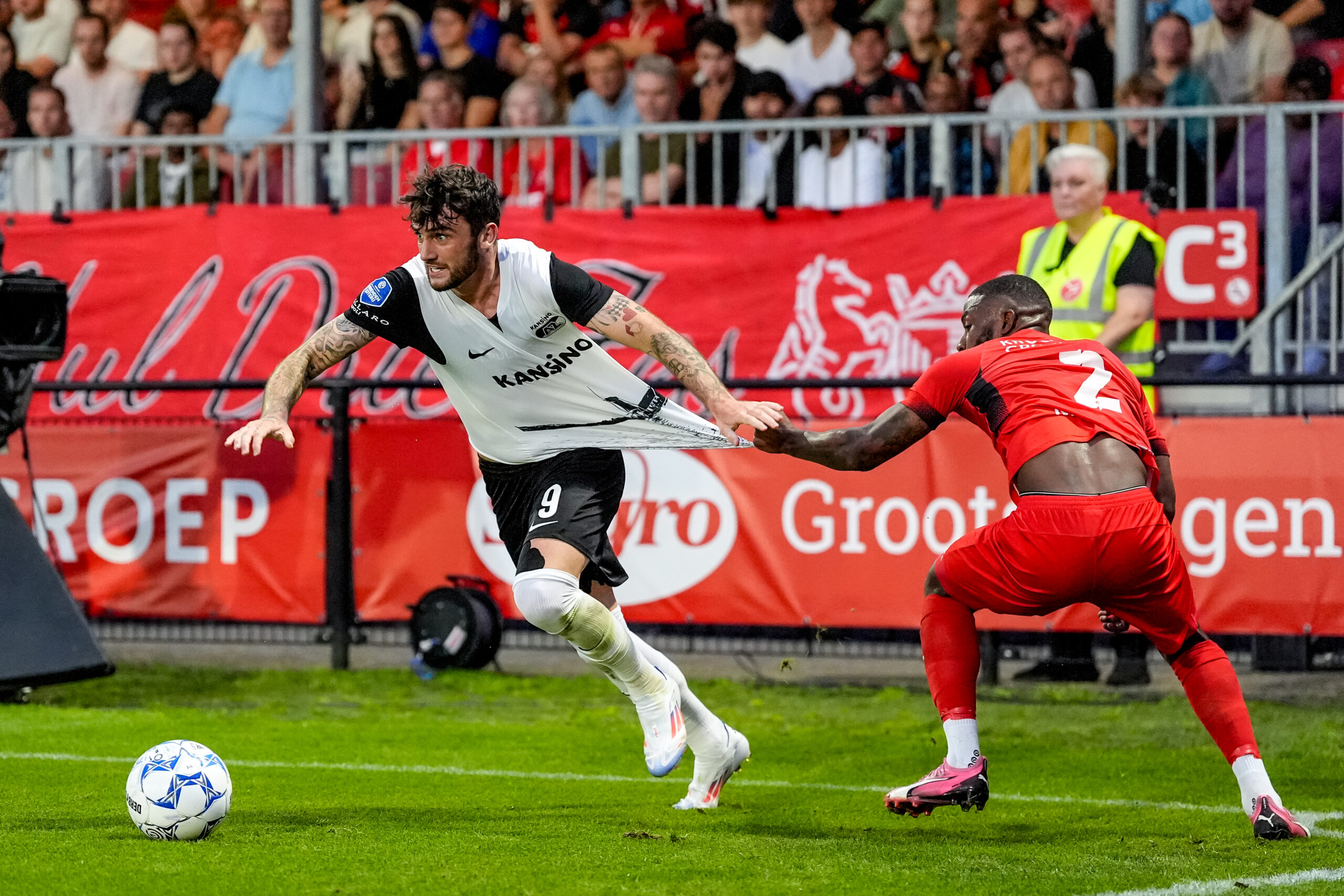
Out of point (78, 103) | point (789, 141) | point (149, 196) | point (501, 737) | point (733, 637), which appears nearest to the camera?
point (501, 737)

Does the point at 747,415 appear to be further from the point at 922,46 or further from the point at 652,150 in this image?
the point at 922,46

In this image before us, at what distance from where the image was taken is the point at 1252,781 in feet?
19.6

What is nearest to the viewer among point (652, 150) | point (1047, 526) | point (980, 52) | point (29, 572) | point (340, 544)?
point (1047, 526)

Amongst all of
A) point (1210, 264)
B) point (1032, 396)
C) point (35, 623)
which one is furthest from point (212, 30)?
point (1032, 396)

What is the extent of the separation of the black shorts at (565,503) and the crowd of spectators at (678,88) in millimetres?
5519

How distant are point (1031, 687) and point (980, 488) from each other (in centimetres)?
119

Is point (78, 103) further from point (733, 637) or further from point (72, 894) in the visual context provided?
point (72, 894)

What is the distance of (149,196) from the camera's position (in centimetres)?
1355

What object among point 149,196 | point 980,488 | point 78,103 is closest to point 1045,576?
point 980,488

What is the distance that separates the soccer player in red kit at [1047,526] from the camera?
5879 millimetres

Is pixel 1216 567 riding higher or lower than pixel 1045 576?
lower

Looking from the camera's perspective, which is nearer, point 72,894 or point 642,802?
point 72,894

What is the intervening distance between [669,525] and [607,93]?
13.5 ft

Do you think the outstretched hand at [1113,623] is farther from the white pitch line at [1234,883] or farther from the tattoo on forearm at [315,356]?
the tattoo on forearm at [315,356]
